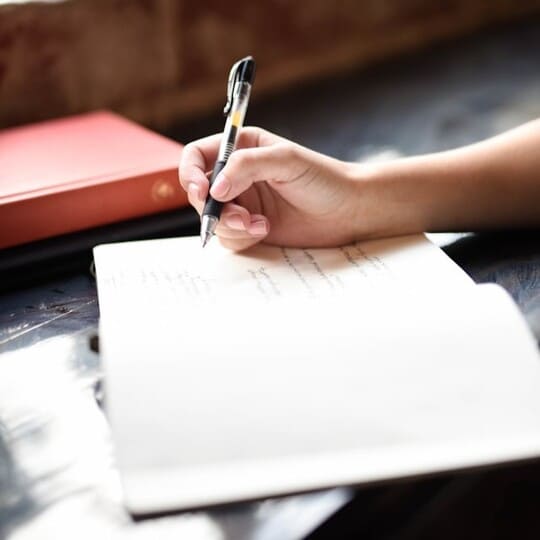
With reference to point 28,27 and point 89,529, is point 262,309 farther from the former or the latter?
point 28,27

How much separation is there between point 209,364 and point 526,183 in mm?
458

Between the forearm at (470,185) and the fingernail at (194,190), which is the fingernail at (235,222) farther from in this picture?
the forearm at (470,185)

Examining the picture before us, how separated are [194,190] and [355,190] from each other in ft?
0.54

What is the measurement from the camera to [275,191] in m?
0.84

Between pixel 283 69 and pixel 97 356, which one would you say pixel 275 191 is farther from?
pixel 283 69

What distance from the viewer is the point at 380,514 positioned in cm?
50

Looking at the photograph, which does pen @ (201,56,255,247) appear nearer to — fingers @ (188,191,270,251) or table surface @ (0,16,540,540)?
fingers @ (188,191,270,251)

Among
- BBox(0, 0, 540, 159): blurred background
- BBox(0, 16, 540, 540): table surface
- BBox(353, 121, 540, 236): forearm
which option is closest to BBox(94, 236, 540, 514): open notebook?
BBox(0, 16, 540, 540): table surface

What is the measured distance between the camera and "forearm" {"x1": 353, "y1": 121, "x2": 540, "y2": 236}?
834 millimetres

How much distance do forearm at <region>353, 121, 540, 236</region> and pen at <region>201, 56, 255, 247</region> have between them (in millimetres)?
138

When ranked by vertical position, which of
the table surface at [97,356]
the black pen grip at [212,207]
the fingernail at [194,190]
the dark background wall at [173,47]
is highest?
the dark background wall at [173,47]

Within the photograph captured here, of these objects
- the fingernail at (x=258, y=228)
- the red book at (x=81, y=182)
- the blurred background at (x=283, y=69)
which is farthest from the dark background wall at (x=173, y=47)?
the fingernail at (x=258, y=228)

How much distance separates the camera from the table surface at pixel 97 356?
0.48 m

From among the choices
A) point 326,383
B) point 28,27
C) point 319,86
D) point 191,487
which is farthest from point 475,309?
point 319,86
